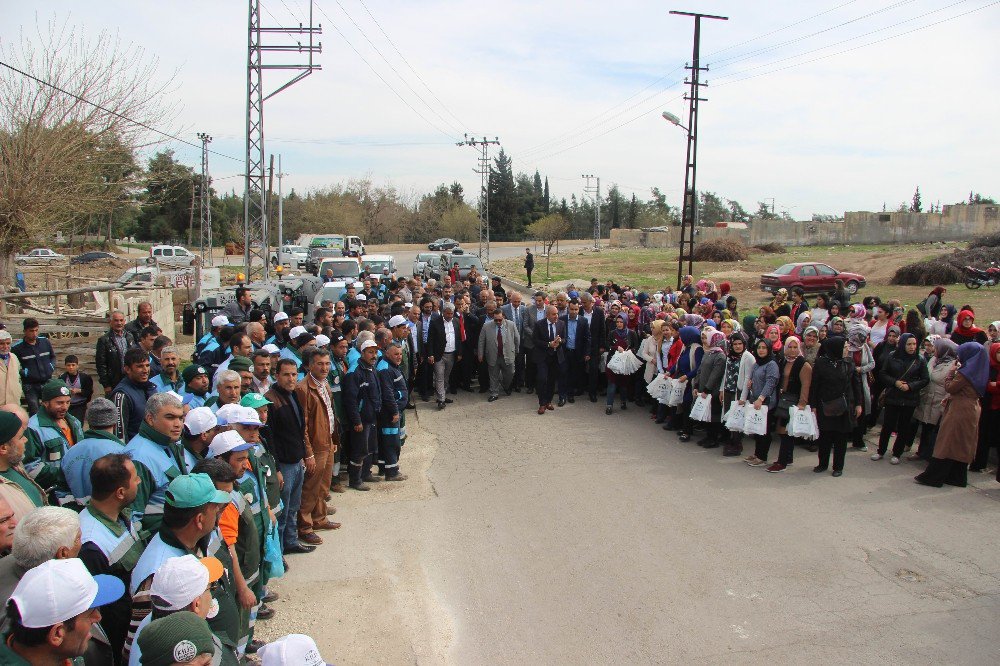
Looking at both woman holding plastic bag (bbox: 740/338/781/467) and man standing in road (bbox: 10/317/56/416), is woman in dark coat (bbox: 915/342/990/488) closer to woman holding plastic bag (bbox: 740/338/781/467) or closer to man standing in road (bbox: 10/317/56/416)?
woman holding plastic bag (bbox: 740/338/781/467)

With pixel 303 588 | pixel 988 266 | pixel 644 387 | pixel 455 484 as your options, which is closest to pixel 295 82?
pixel 644 387

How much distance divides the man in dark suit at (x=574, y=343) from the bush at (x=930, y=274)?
22.1 meters

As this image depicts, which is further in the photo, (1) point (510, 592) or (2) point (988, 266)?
(2) point (988, 266)

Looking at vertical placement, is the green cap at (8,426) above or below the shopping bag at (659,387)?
above

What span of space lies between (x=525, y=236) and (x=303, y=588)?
84.5 m

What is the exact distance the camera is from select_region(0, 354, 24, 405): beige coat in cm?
766

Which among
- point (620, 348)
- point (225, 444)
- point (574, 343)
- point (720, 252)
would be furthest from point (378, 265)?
point (720, 252)

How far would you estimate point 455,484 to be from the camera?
27.4 feet

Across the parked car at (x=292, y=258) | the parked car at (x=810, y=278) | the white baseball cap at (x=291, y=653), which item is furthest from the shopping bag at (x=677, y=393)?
the parked car at (x=292, y=258)

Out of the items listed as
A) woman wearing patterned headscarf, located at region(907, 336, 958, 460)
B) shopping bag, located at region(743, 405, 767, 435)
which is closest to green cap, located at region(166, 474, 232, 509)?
shopping bag, located at region(743, 405, 767, 435)

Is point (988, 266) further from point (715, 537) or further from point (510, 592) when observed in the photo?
point (510, 592)

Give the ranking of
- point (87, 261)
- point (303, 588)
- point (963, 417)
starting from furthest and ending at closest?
1. point (87, 261)
2. point (963, 417)
3. point (303, 588)

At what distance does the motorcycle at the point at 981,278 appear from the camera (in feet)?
82.7

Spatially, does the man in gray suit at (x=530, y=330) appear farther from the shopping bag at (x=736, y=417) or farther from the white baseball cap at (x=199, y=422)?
the white baseball cap at (x=199, y=422)
